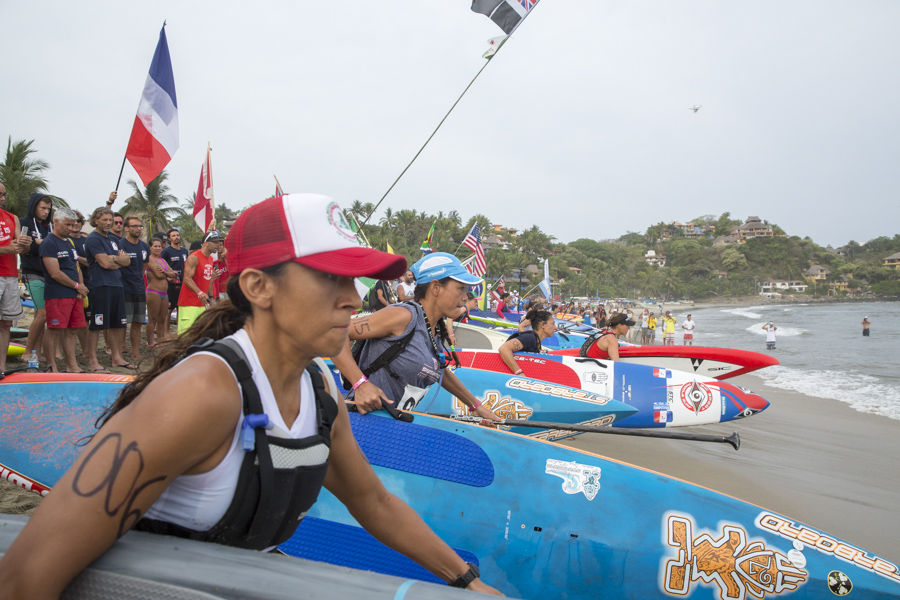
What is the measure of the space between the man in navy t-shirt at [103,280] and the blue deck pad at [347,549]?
429 cm

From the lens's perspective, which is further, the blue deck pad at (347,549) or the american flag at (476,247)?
Result: the american flag at (476,247)

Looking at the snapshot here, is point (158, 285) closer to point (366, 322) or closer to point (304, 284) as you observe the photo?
point (366, 322)

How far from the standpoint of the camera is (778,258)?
110 metres

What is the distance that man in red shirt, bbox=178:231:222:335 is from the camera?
6.35 m

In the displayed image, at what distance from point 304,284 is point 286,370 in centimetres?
22

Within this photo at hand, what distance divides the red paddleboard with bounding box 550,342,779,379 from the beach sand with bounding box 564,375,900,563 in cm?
92

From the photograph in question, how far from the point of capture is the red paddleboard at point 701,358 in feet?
27.4

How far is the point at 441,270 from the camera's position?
317cm

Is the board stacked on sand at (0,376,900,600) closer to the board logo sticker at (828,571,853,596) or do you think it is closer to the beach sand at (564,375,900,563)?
the board logo sticker at (828,571,853,596)

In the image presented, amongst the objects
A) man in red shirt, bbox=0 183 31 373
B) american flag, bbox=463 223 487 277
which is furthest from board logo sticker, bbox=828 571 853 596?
american flag, bbox=463 223 487 277

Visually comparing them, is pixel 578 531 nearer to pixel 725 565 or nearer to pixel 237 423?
pixel 725 565

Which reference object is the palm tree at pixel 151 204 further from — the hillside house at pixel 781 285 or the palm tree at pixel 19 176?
the hillside house at pixel 781 285

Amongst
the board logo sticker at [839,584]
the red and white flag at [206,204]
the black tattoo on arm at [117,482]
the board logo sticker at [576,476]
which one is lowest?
the board logo sticker at [839,584]

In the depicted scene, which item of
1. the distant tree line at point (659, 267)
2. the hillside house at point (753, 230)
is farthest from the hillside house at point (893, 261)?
the hillside house at point (753, 230)
